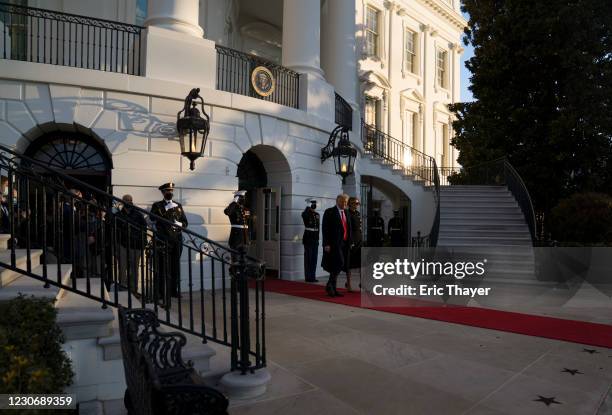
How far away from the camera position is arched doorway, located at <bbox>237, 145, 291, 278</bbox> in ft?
37.9

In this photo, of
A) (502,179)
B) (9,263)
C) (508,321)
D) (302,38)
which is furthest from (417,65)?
(9,263)

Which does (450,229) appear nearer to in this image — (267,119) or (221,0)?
(267,119)

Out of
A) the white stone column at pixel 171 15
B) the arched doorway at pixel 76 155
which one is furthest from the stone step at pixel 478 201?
the arched doorway at pixel 76 155

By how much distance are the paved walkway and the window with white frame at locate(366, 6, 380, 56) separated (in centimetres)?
1799

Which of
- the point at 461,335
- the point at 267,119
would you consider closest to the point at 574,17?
the point at 267,119

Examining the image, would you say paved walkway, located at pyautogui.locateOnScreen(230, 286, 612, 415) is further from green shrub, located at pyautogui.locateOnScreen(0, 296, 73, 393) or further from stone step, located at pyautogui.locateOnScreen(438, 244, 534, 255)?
stone step, located at pyautogui.locateOnScreen(438, 244, 534, 255)

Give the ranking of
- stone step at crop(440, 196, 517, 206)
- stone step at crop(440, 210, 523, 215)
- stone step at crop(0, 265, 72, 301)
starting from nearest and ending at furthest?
stone step at crop(0, 265, 72, 301) < stone step at crop(440, 210, 523, 215) < stone step at crop(440, 196, 517, 206)

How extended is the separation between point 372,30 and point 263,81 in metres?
13.1

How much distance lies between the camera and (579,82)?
14.7 metres

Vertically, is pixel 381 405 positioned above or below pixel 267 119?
below

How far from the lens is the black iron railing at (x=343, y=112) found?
44.7 feet

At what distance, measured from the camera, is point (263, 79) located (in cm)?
1102

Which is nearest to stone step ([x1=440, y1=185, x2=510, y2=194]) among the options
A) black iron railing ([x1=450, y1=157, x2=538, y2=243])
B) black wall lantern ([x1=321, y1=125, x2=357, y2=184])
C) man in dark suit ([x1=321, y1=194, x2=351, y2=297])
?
black iron railing ([x1=450, y1=157, x2=538, y2=243])

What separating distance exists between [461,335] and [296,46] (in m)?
8.76
